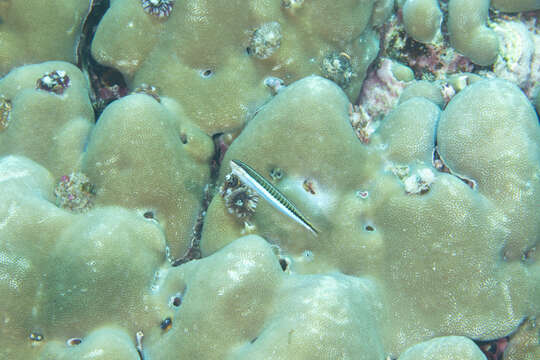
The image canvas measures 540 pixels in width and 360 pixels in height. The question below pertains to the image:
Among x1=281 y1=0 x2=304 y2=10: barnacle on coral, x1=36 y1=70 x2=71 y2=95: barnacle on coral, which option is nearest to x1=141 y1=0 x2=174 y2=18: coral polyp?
x1=36 y1=70 x2=71 y2=95: barnacle on coral

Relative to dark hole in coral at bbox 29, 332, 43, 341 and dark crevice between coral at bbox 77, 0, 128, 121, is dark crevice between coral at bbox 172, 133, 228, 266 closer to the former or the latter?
dark hole in coral at bbox 29, 332, 43, 341

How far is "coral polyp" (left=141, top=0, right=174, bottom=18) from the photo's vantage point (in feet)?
13.0

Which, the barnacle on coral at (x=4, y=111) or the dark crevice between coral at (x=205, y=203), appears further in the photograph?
the dark crevice between coral at (x=205, y=203)

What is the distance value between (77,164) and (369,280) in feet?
9.92

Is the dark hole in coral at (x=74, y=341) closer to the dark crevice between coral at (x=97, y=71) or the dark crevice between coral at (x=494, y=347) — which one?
the dark crevice between coral at (x=97, y=71)

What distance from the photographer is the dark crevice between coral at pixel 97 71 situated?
441 centimetres

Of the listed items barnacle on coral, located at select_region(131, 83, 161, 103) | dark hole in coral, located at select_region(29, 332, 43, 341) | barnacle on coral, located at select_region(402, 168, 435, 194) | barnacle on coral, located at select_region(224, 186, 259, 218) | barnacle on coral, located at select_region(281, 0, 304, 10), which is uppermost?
barnacle on coral, located at select_region(281, 0, 304, 10)

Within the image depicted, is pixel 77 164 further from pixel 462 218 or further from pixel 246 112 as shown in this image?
pixel 462 218

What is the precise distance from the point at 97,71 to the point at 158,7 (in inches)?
45.7

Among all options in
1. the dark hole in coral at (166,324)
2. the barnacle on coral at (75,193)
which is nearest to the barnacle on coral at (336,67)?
the barnacle on coral at (75,193)

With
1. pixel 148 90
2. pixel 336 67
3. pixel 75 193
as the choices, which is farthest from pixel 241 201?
pixel 336 67

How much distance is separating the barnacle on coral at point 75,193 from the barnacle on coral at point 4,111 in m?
0.93

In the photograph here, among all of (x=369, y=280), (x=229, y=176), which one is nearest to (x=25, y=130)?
(x=229, y=176)

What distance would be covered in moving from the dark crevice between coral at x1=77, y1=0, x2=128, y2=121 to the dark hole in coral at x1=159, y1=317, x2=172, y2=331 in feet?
8.73
